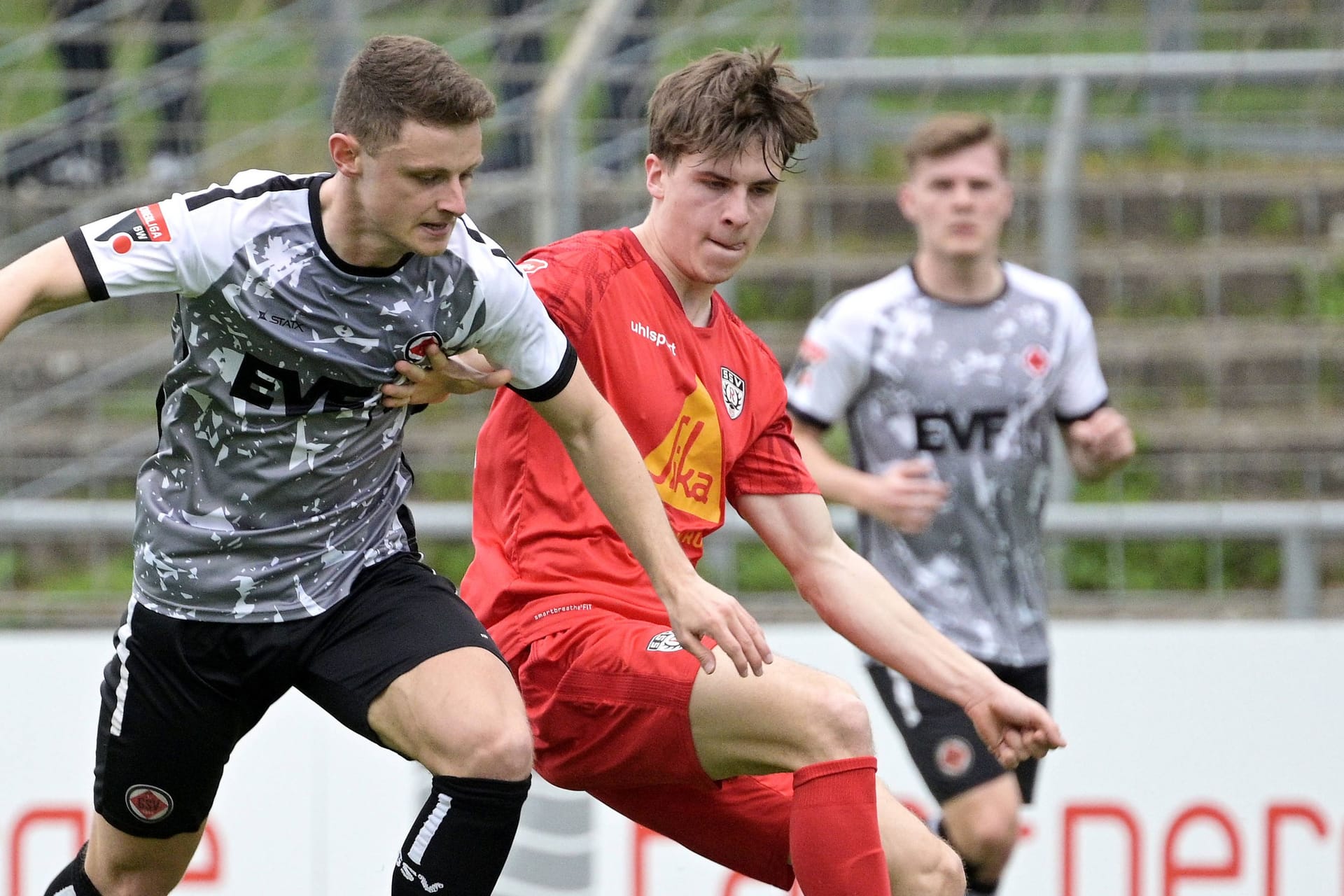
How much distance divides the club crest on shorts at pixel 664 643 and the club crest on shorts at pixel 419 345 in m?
0.72

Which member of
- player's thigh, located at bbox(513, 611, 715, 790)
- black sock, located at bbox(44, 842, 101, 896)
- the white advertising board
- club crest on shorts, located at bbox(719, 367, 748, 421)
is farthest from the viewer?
the white advertising board

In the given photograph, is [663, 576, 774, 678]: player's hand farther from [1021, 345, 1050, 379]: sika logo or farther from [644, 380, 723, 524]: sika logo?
[1021, 345, 1050, 379]: sika logo

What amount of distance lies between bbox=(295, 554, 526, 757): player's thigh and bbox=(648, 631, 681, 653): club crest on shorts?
0.29m

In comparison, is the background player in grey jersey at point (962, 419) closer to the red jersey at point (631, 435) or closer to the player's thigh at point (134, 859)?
the red jersey at point (631, 435)

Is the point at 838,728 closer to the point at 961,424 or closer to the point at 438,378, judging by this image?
the point at 438,378

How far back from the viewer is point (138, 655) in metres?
3.79

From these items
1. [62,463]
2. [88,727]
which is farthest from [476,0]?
[88,727]

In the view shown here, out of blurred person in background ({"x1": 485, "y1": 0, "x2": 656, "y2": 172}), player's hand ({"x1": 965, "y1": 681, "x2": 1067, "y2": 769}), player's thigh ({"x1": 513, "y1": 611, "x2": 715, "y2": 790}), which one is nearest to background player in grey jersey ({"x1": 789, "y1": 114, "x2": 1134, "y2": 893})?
player's hand ({"x1": 965, "y1": 681, "x2": 1067, "y2": 769})

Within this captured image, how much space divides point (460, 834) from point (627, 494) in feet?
2.36

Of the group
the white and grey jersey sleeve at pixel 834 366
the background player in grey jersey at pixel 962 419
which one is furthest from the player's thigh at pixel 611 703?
the white and grey jersey sleeve at pixel 834 366

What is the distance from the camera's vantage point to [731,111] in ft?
12.2

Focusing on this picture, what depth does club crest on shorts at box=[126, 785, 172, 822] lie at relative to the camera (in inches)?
151

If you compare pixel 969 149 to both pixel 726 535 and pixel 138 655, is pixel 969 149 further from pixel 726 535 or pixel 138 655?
pixel 138 655

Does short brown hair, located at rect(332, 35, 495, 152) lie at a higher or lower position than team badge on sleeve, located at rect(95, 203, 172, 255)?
higher
